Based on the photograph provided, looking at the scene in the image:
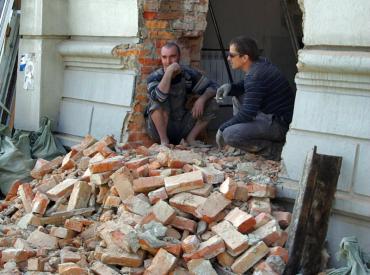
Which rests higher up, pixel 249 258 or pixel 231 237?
pixel 231 237

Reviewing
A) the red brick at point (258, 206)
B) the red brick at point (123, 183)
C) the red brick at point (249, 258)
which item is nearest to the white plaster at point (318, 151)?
the red brick at point (258, 206)

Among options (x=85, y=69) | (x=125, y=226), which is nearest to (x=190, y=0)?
(x=85, y=69)

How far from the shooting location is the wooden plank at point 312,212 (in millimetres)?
4906

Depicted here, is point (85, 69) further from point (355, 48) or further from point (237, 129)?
point (355, 48)

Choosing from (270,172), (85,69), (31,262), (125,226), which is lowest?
(31,262)

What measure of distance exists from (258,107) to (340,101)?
110 centimetres

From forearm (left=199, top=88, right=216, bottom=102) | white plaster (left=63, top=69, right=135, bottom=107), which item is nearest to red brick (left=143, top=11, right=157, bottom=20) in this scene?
white plaster (left=63, top=69, right=135, bottom=107)

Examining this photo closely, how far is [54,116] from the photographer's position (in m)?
8.27

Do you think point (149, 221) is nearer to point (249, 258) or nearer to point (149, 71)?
point (249, 258)

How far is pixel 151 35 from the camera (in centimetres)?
711

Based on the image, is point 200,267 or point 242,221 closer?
point 200,267

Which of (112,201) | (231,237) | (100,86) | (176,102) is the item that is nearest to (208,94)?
(176,102)

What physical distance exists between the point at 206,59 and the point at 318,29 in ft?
11.7

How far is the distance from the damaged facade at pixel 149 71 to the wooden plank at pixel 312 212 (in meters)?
0.16
